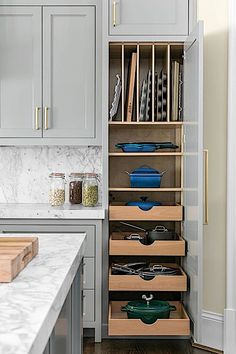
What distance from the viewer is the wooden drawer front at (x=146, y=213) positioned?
3.77 metres

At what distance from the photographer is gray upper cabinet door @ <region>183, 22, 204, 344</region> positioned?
3328mm

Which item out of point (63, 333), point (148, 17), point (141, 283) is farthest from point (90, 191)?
point (63, 333)

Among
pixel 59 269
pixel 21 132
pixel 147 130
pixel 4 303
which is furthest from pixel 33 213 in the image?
pixel 4 303

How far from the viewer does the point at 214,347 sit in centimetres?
359

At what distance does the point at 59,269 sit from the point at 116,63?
9.20ft

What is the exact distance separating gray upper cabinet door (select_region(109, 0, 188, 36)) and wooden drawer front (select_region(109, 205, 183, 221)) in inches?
44.6

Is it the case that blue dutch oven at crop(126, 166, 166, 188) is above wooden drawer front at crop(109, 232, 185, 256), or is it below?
above

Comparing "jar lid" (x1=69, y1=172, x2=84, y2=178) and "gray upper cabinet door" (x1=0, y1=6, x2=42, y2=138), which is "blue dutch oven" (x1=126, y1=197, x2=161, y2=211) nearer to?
"jar lid" (x1=69, y1=172, x2=84, y2=178)

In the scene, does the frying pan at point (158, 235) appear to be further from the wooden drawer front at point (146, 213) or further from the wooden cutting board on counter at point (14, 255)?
the wooden cutting board on counter at point (14, 255)

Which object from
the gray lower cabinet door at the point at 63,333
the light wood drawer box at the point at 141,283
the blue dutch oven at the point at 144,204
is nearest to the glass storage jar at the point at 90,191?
the blue dutch oven at the point at 144,204

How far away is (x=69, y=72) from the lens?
3.97 metres

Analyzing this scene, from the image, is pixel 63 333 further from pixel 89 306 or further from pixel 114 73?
pixel 114 73

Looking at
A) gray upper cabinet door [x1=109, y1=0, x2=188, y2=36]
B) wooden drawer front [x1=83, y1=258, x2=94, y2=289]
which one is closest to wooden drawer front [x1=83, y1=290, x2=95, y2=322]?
wooden drawer front [x1=83, y1=258, x2=94, y2=289]

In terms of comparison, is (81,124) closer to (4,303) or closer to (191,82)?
(191,82)
